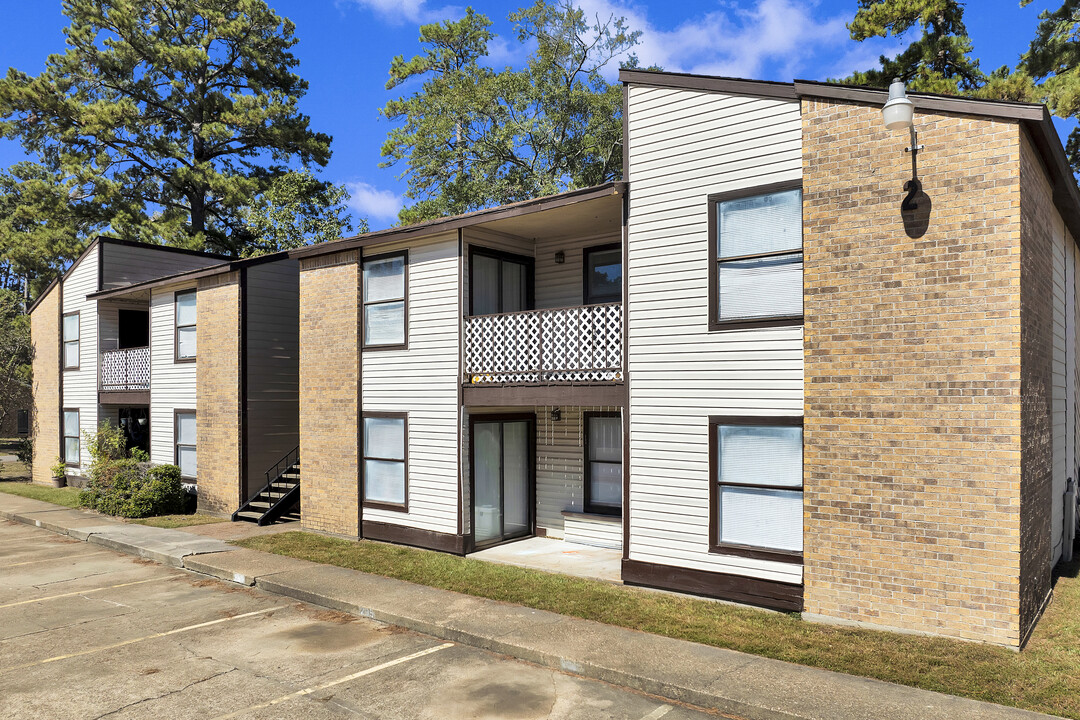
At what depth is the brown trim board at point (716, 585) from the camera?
920 centimetres

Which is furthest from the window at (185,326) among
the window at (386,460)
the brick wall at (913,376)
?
the brick wall at (913,376)

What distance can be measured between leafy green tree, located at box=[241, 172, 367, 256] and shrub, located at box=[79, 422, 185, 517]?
49.1 ft

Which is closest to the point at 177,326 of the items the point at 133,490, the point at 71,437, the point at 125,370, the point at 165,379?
the point at 165,379

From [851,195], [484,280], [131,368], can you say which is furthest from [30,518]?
[851,195]

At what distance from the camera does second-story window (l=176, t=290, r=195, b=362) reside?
64.3ft

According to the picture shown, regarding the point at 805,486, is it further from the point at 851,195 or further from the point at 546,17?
the point at 546,17

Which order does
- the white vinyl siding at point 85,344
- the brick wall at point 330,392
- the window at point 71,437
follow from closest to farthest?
the brick wall at point 330,392 → the white vinyl siding at point 85,344 → the window at point 71,437

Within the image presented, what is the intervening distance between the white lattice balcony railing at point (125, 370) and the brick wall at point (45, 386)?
3433mm

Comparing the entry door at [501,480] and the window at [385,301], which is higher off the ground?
the window at [385,301]

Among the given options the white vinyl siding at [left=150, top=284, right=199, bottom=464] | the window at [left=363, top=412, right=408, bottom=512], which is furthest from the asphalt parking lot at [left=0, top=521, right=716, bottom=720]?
the white vinyl siding at [left=150, top=284, right=199, bottom=464]

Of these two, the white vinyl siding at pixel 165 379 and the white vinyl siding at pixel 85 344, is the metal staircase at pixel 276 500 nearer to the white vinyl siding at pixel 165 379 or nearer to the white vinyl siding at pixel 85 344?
the white vinyl siding at pixel 165 379

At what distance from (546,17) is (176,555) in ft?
92.0

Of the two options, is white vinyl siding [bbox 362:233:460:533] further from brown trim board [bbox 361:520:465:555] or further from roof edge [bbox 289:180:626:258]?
roof edge [bbox 289:180:626:258]

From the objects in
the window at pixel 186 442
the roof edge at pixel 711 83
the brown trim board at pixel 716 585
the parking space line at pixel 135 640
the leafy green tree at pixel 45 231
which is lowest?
the parking space line at pixel 135 640
